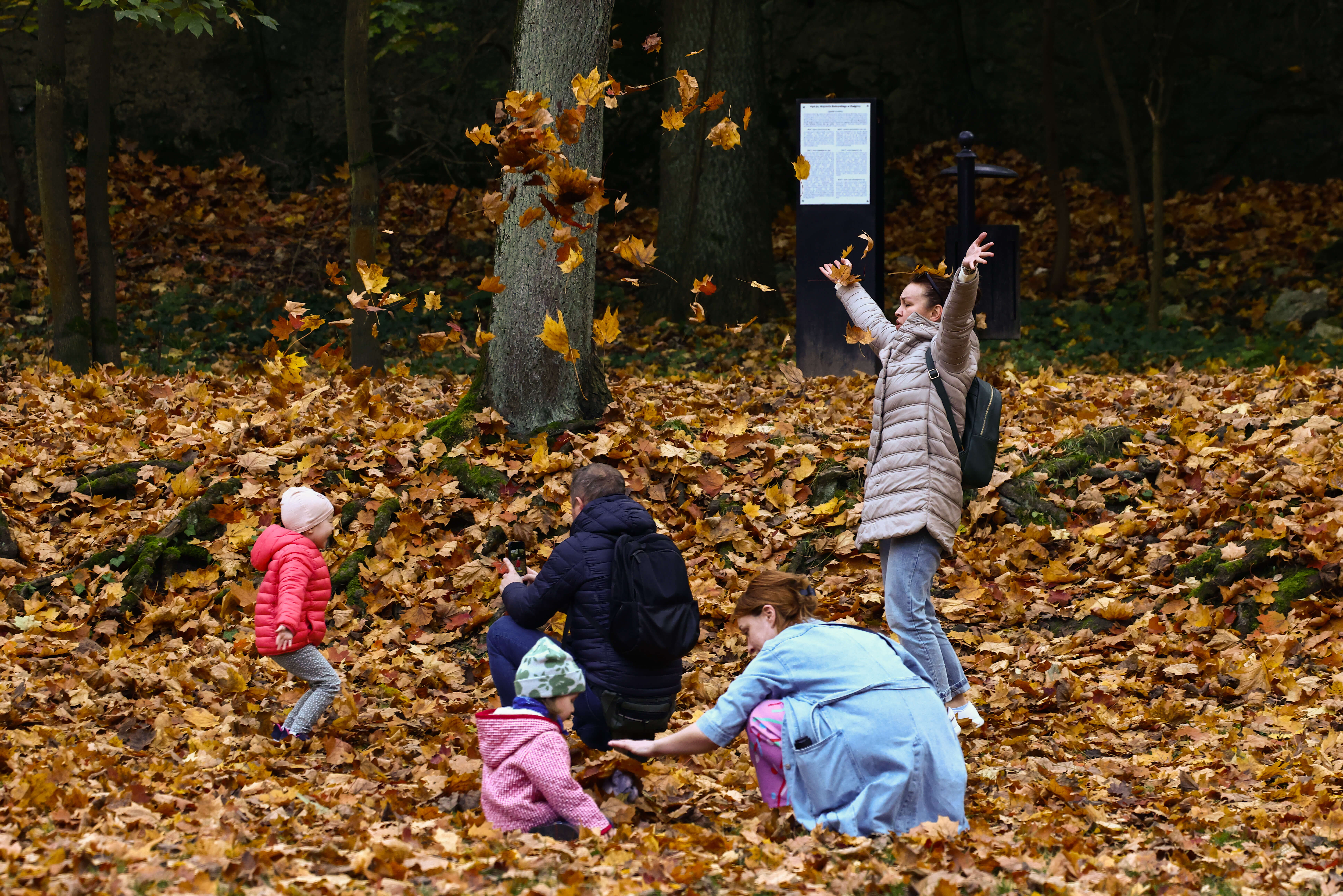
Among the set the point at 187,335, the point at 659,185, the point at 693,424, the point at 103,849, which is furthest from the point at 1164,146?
the point at 103,849

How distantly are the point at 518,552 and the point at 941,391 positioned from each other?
9.31 ft

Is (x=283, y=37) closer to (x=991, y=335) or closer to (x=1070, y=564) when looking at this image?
(x=991, y=335)

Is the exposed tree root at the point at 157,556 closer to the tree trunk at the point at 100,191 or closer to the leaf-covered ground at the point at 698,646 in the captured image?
the leaf-covered ground at the point at 698,646

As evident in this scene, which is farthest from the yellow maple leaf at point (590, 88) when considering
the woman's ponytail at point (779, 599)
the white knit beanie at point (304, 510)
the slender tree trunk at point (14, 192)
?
the slender tree trunk at point (14, 192)

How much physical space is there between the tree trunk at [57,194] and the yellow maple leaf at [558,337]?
5.66 m

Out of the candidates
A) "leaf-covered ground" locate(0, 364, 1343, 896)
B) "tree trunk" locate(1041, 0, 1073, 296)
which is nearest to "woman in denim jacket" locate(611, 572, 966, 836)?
"leaf-covered ground" locate(0, 364, 1343, 896)

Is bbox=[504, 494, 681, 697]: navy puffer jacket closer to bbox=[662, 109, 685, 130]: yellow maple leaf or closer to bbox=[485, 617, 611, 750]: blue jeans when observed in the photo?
bbox=[485, 617, 611, 750]: blue jeans

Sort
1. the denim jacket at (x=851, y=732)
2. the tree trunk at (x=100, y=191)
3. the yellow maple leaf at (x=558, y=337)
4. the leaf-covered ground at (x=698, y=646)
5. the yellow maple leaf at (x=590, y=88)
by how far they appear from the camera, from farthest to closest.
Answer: the tree trunk at (x=100, y=191) < the yellow maple leaf at (x=558, y=337) < the yellow maple leaf at (x=590, y=88) < the denim jacket at (x=851, y=732) < the leaf-covered ground at (x=698, y=646)

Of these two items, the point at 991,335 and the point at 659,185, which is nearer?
the point at 991,335

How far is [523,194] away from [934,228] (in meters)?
10.1

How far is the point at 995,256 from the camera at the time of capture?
9.14m

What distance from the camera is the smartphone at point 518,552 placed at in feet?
22.0

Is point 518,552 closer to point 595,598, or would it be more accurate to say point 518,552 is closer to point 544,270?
point 544,270

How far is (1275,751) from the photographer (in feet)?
15.7
